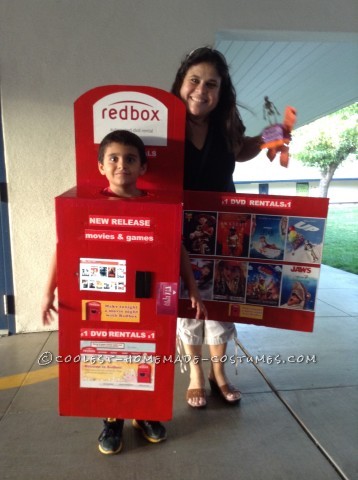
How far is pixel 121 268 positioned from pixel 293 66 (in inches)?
162

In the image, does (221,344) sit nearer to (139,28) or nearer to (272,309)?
(272,309)

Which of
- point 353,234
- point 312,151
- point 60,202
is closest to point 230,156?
point 60,202

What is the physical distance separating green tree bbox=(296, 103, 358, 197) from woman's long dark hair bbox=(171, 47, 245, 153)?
14.2 metres

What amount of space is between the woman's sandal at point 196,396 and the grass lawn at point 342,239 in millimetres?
5173

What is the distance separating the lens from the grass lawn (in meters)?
7.36

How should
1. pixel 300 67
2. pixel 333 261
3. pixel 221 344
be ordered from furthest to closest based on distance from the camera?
pixel 333 261 < pixel 300 67 < pixel 221 344

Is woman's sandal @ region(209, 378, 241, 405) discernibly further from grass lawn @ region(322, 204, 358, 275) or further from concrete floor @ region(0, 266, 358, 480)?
grass lawn @ region(322, 204, 358, 275)

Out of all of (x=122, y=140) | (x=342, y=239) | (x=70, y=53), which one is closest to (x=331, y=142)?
(x=342, y=239)

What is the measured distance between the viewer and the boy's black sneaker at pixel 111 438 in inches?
67.4

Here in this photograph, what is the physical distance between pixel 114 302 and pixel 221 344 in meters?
0.86

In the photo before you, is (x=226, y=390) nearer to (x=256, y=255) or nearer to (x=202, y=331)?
(x=202, y=331)

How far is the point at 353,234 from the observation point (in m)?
11.7

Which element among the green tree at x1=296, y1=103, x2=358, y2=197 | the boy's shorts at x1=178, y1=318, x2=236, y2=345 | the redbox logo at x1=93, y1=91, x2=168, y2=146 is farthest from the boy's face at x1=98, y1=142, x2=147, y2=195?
the green tree at x1=296, y1=103, x2=358, y2=197

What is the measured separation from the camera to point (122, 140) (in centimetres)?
149
